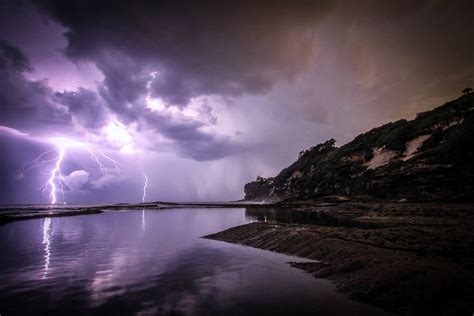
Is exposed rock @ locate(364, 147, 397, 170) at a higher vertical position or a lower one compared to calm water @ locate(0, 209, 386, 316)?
higher

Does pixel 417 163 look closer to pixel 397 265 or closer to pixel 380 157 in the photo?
pixel 380 157

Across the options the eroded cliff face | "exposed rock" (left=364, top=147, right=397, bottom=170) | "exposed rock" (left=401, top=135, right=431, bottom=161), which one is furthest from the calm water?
"exposed rock" (left=364, top=147, right=397, bottom=170)

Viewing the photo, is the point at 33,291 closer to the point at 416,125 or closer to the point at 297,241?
the point at 297,241

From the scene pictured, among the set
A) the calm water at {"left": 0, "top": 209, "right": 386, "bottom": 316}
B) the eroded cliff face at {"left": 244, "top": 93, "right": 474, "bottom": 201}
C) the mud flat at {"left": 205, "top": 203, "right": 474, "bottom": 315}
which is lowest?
the calm water at {"left": 0, "top": 209, "right": 386, "bottom": 316}

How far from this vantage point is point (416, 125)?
69875 millimetres

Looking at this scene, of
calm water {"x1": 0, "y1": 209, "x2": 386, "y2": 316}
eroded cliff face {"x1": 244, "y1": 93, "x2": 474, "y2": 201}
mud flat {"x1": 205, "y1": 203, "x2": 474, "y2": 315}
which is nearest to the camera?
mud flat {"x1": 205, "y1": 203, "x2": 474, "y2": 315}

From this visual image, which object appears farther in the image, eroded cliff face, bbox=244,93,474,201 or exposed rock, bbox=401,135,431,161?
exposed rock, bbox=401,135,431,161

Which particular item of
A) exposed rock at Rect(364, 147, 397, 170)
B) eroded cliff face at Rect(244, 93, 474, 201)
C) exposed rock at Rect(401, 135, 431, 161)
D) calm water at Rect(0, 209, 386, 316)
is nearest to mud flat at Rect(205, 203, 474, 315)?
calm water at Rect(0, 209, 386, 316)

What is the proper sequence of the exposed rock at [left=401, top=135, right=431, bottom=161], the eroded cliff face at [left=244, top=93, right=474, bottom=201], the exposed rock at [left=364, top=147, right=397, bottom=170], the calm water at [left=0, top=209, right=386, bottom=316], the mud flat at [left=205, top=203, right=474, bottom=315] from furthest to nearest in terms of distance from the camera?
the exposed rock at [left=364, top=147, right=397, bottom=170] → the exposed rock at [left=401, top=135, right=431, bottom=161] → the eroded cliff face at [left=244, top=93, right=474, bottom=201] → the calm water at [left=0, top=209, right=386, bottom=316] → the mud flat at [left=205, top=203, right=474, bottom=315]

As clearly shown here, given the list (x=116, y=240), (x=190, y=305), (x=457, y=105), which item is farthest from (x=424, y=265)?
(x=457, y=105)

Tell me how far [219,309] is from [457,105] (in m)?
81.3

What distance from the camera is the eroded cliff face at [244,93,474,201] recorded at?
44.2 m

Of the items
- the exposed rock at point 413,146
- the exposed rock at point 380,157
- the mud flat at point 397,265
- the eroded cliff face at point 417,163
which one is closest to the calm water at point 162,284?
the mud flat at point 397,265

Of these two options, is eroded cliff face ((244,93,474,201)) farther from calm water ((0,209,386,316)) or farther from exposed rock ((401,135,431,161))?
calm water ((0,209,386,316))
